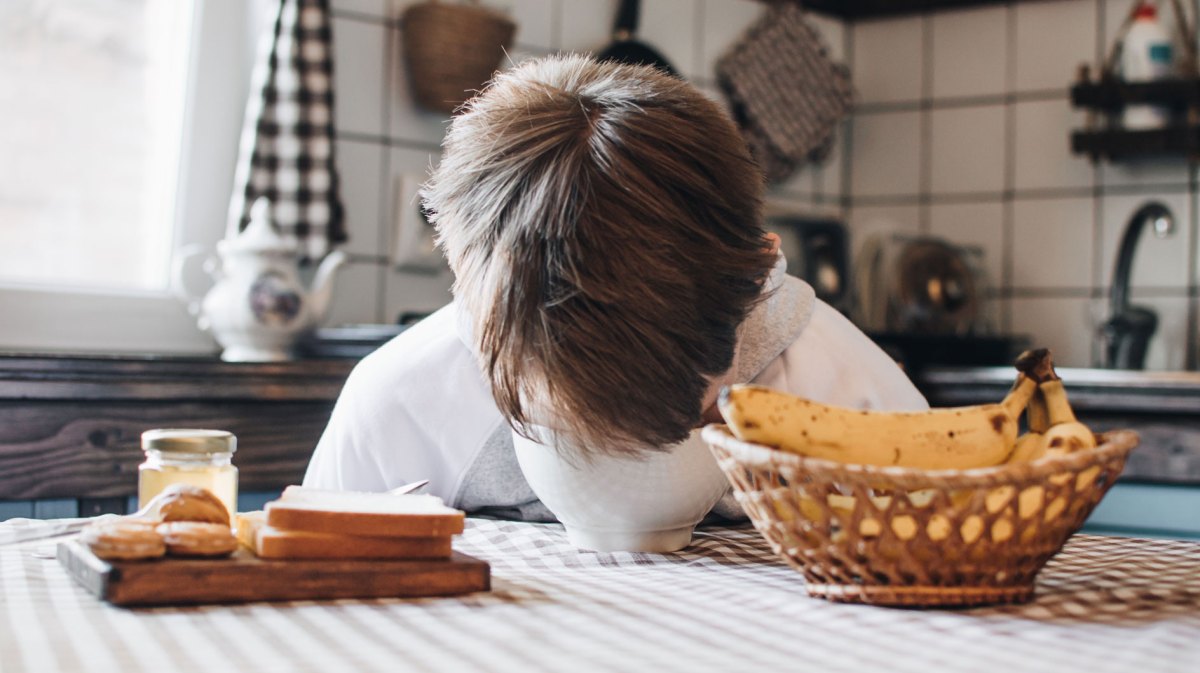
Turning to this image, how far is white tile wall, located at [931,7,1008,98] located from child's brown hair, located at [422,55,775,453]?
7.79 feet

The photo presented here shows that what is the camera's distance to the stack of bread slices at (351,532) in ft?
2.31

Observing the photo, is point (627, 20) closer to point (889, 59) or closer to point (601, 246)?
point (889, 59)

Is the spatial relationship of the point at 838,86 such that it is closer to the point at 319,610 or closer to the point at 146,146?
the point at 146,146

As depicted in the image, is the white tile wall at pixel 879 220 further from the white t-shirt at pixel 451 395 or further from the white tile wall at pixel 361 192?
the white t-shirt at pixel 451 395

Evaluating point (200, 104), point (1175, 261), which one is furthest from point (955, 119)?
point (200, 104)

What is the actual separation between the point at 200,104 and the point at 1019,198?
6.21ft

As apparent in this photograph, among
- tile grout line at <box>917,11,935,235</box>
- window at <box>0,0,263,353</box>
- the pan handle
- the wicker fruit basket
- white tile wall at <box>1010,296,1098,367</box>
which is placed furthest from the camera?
tile grout line at <box>917,11,935,235</box>

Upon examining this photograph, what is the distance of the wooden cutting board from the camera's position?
2.13ft

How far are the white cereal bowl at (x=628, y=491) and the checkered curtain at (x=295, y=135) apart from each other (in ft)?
4.32

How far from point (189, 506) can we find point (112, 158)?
1549 mm

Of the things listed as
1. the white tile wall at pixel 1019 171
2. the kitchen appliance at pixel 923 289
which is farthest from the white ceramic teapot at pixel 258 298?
the white tile wall at pixel 1019 171

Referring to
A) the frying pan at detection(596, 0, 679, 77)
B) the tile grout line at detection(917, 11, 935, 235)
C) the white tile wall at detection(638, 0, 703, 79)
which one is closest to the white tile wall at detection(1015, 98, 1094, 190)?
the tile grout line at detection(917, 11, 935, 235)

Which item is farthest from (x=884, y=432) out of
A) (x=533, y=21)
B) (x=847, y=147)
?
(x=847, y=147)

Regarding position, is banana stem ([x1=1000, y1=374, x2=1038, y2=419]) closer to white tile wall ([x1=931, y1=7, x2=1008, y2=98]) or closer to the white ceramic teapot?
the white ceramic teapot
